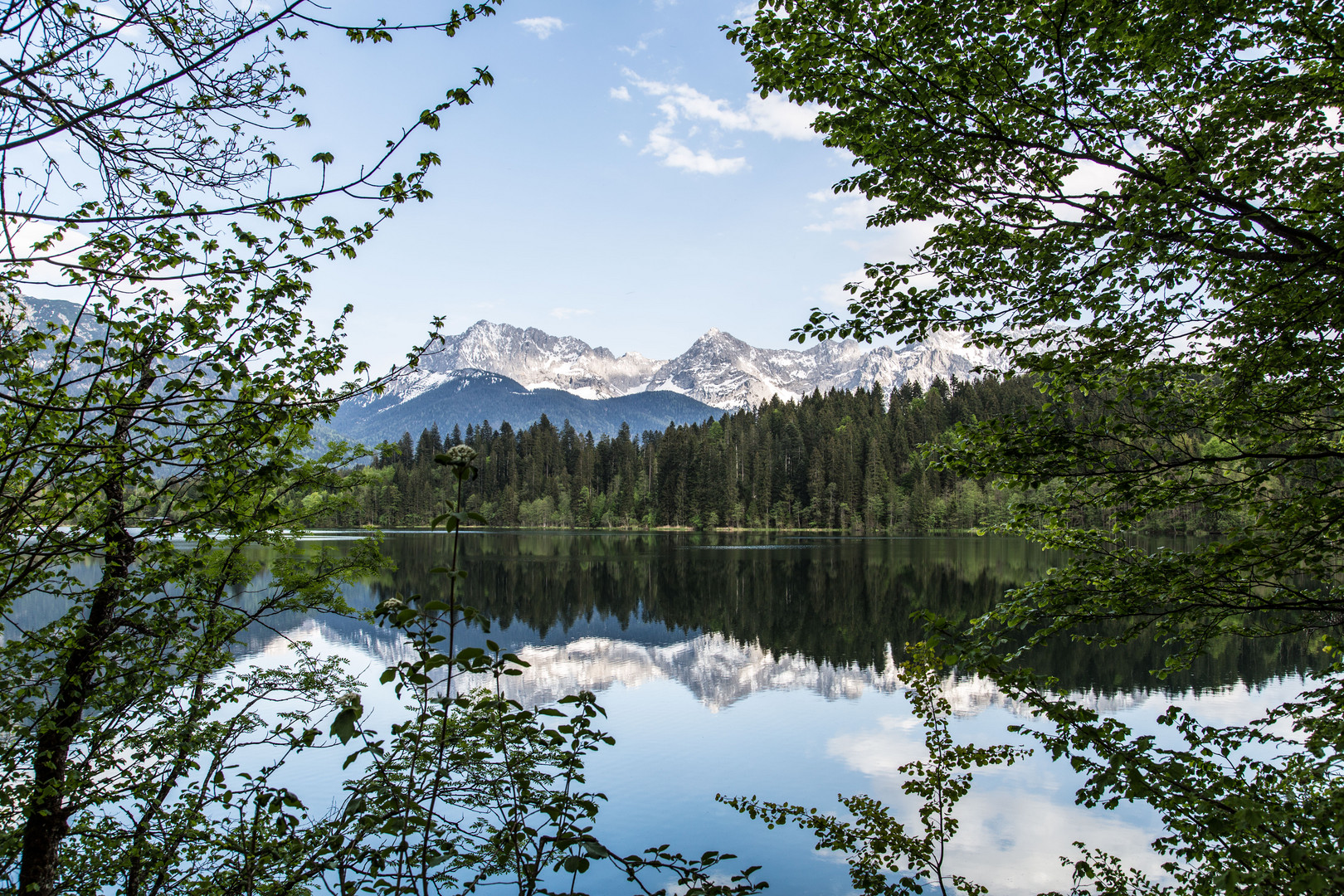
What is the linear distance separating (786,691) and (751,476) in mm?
90043

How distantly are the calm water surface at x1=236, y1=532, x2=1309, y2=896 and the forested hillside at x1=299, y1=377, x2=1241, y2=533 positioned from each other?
54.0m

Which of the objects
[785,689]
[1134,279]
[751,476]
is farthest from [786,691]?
[751,476]

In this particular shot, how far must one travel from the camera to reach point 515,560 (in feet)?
178

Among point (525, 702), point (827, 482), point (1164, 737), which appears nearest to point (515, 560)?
point (525, 702)

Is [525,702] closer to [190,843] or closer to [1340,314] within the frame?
[190,843]

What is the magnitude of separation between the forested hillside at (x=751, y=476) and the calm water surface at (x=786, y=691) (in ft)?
177

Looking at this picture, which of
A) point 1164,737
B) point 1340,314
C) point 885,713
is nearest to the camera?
point 1340,314

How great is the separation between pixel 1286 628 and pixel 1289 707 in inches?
31.9

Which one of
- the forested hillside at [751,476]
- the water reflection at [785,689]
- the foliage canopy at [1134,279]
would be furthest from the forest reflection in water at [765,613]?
the forested hillside at [751,476]

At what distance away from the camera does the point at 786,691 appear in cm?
1997

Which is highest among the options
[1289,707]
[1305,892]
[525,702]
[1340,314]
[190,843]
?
[1340,314]

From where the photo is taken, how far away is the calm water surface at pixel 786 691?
435 inches

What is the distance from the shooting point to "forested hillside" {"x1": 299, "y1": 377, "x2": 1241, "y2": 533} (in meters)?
98.9

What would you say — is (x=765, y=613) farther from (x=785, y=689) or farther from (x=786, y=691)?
(x=786, y=691)
